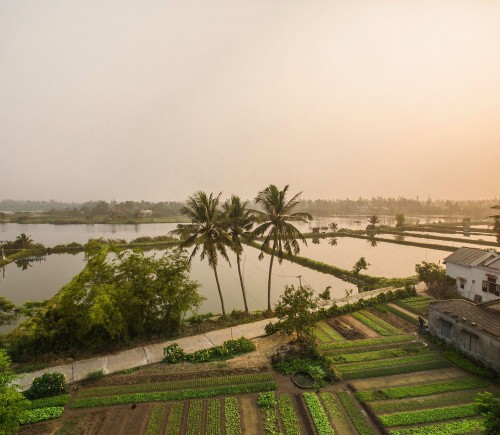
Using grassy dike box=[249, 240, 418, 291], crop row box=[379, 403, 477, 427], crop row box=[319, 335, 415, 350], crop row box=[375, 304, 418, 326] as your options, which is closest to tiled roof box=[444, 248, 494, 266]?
grassy dike box=[249, 240, 418, 291]

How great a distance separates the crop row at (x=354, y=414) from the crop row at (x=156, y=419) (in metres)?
8.45

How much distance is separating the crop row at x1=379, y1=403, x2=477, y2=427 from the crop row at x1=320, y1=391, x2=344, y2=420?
5.88 ft

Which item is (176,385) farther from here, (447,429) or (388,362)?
(447,429)

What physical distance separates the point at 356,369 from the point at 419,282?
2172cm

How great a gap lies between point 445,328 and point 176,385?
1755cm

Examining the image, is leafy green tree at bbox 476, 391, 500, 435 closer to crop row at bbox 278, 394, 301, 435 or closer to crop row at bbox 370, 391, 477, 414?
crop row at bbox 370, 391, 477, 414

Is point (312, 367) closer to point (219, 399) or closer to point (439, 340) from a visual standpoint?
point (219, 399)

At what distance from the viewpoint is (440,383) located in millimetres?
16484

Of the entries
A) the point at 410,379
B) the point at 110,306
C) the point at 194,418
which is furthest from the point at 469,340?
the point at 110,306

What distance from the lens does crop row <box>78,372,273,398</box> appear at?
1589 centimetres

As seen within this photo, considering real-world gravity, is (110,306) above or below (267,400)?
above

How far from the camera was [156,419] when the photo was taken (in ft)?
45.8

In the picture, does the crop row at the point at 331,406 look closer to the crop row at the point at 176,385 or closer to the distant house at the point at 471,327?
the crop row at the point at 176,385

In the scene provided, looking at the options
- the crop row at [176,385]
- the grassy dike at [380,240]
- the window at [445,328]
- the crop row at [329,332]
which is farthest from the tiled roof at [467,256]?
the grassy dike at [380,240]
